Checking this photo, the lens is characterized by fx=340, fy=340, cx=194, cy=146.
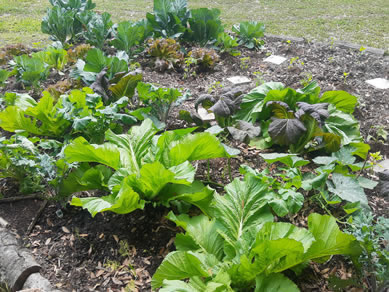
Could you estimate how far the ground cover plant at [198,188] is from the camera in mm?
1930

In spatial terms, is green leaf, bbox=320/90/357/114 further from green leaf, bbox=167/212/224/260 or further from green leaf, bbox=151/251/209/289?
green leaf, bbox=151/251/209/289

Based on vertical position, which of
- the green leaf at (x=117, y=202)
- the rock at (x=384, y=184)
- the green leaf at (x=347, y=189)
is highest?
the green leaf at (x=117, y=202)

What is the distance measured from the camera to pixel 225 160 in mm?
3027

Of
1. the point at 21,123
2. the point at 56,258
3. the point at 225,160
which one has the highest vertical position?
the point at 21,123

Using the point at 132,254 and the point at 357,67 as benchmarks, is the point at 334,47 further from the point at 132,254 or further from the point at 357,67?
the point at 132,254

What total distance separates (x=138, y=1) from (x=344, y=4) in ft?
16.8

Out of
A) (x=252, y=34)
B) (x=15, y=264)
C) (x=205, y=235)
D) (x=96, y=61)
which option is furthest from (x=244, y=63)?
(x=15, y=264)

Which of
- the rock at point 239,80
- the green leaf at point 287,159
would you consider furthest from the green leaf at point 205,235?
the rock at point 239,80

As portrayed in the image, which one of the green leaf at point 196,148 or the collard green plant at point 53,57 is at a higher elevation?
the collard green plant at point 53,57

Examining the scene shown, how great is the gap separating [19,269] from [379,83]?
4.12m

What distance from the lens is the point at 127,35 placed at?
4.67 meters

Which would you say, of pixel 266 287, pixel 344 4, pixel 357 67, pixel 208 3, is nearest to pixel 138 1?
pixel 208 3

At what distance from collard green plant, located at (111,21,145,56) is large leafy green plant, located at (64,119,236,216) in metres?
2.39

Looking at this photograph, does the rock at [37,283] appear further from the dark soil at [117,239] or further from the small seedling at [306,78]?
the small seedling at [306,78]
